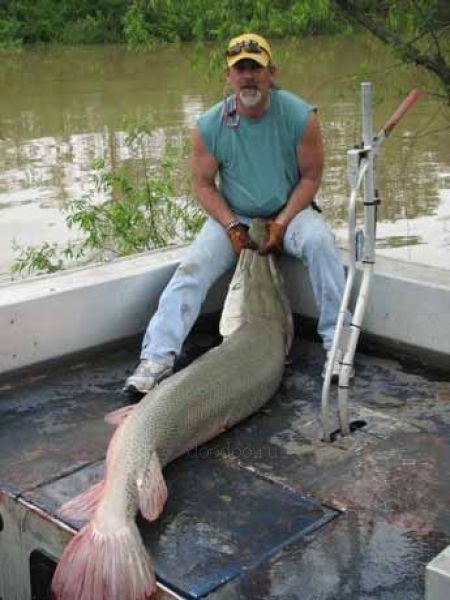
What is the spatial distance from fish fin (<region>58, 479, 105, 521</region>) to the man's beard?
2198 millimetres

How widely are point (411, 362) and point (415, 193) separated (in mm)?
7649

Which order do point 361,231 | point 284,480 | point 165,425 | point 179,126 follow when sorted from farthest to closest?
point 179,126, point 361,231, point 165,425, point 284,480

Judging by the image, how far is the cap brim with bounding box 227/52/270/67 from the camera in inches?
184

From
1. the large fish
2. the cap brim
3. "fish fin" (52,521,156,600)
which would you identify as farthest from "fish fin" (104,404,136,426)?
the cap brim

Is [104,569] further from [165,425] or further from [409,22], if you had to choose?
[409,22]

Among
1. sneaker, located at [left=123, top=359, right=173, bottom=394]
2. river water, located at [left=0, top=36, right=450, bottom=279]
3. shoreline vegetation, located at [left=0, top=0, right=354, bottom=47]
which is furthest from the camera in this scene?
river water, located at [left=0, top=36, right=450, bottom=279]

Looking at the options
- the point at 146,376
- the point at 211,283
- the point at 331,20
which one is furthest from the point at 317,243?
the point at 331,20

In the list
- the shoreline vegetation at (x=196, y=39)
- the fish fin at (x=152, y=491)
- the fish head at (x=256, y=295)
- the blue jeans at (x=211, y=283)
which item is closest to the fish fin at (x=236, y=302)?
the fish head at (x=256, y=295)

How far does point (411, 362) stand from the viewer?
4594 millimetres

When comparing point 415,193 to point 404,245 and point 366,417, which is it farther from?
point 366,417

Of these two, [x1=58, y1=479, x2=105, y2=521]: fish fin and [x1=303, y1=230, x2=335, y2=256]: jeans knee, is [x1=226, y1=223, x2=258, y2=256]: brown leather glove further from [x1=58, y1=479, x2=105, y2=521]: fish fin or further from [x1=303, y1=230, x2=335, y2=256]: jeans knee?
[x1=58, y1=479, x2=105, y2=521]: fish fin

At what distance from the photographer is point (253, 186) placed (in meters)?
4.88

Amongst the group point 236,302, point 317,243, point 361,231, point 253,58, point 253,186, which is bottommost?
point 236,302

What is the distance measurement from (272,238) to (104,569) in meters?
2.26
